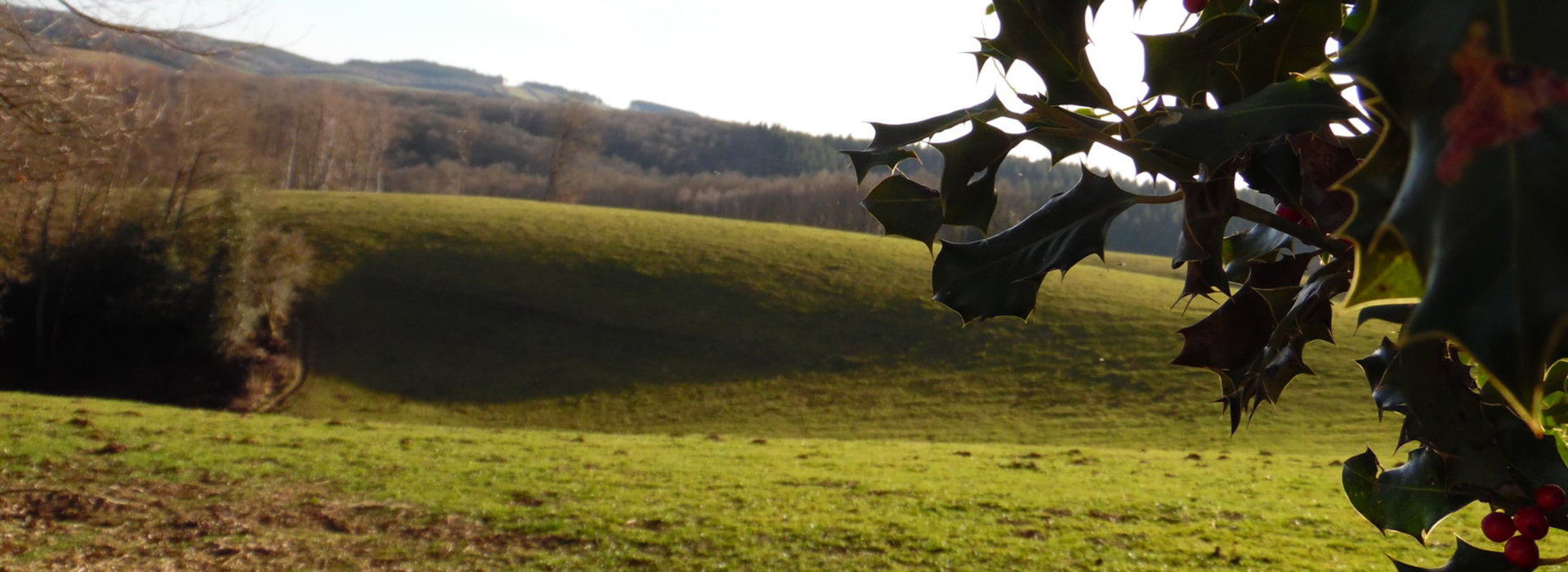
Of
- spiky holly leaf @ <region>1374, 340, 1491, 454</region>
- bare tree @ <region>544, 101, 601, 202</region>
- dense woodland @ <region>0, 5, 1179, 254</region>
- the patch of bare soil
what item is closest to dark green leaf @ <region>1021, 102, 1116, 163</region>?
spiky holly leaf @ <region>1374, 340, 1491, 454</region>

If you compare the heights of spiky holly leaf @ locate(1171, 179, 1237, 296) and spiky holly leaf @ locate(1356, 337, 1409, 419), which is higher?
spiky holly leaf @ locate(1171, 179, 1237, 296)

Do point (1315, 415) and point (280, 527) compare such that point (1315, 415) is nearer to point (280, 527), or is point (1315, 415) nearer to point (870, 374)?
point (870, 374)

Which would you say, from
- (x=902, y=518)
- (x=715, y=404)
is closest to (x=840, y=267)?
(x=715, y=404)

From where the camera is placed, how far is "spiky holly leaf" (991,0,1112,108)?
113cm

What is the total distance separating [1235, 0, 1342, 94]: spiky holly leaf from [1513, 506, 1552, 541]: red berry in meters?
0.63

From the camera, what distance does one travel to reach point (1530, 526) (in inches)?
47.4

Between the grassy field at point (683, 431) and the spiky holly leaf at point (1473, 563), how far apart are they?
62cm

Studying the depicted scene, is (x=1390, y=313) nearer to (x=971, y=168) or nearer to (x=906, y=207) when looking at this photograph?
(x=971, y=168)

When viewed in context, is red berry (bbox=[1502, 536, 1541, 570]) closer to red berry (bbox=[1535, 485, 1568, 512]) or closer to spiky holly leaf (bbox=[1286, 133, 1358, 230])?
red berry (bbox=[1535, 485, 1568, 512])

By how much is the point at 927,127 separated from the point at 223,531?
1064 centimetres

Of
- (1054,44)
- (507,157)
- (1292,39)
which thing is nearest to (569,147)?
(507,157)

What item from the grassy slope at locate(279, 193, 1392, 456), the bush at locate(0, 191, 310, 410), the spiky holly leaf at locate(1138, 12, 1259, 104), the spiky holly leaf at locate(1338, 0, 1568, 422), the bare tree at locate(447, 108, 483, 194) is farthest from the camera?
the bare tree at locate(447, 108, 483, 194)

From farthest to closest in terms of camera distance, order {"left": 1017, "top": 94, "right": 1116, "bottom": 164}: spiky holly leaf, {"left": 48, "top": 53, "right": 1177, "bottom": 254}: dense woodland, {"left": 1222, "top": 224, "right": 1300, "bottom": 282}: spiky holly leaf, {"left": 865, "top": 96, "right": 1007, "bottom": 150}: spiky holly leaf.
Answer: {"left": 48, "top": 53, "right": 1177, "bottom": 254}: dense woodland
{"left": 1222, "top": 224, "right": 1300, "bottom": 282}: spiky holly leaf
{"left": 865, "top": 96, "right": 1007, "bottom": 150}: spiky holly leaf
{"left": 1017, "top": 94, "right": 1116, "bottom": 164}: spiky holly leaf

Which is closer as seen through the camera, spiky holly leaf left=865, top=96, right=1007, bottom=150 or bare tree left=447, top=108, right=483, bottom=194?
spiky holly leaf left=865, top=96, right=1007, bottom=150
